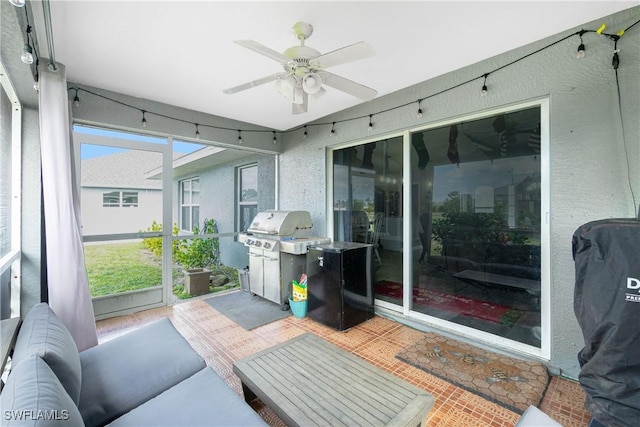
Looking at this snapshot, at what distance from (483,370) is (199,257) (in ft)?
13.4

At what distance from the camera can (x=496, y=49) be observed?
242cm

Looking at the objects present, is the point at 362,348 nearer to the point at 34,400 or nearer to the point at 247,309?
the point at 247,309

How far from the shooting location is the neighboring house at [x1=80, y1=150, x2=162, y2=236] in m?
3.33

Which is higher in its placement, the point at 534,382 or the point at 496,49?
the point at 496,49

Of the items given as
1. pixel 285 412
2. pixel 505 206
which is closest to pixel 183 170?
pixel 285 412

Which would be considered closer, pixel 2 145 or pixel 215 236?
pixel 2 145

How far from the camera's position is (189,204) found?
4.77 metres

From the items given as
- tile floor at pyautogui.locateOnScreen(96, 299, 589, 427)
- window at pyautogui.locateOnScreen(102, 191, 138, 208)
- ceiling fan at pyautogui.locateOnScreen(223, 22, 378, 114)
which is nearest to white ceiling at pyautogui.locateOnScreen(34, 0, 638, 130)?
ceiling fan at pyautogui.locateOnScreen(223, 22, 378, 114)

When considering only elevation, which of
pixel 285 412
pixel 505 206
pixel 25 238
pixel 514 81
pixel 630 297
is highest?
pixel 514 81

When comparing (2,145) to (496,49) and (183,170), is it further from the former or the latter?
(496,49)

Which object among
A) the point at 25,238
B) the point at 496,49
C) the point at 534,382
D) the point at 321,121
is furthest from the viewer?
the point at 321,121

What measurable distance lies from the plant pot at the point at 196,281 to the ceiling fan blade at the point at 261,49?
3.52 m

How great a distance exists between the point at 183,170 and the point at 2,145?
8.18 feet

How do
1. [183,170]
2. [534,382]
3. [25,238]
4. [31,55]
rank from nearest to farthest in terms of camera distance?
[31,55] → [534,382] → [25,238] → [183,170]
